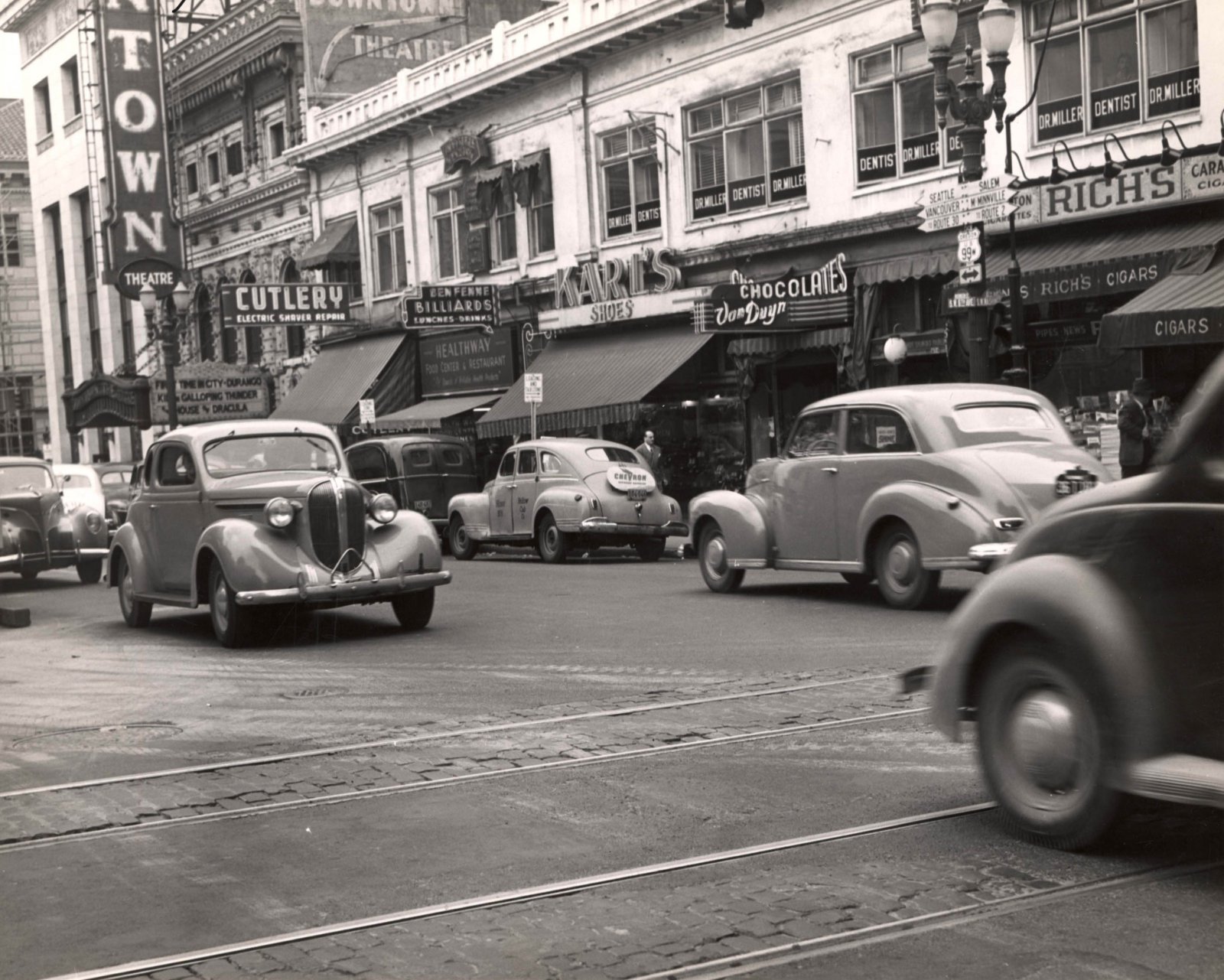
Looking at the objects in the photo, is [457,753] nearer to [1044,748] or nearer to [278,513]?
[1044,748]

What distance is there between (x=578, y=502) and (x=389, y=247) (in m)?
18.1

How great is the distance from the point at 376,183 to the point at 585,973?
34.4 m

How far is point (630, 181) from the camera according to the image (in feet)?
96.3

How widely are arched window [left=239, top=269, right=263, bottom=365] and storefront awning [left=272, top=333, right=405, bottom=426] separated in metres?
3.92

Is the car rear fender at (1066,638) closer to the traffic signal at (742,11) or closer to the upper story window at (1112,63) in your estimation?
the traffic signal at (742,11)

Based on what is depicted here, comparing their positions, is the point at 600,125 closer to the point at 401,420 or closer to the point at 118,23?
the point at 401,420

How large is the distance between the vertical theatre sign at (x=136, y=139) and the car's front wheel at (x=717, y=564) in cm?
3316

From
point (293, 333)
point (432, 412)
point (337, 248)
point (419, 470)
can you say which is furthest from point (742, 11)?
point (293, 333)

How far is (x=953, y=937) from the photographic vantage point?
4449 millimetres

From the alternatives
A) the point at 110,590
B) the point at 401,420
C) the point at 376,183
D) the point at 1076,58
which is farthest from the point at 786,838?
the point at 376,183

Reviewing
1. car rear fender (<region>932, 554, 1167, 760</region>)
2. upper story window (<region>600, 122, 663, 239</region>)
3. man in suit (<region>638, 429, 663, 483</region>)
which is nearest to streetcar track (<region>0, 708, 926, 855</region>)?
car rear fender (<region>932, 554, 1167, 760</region>)

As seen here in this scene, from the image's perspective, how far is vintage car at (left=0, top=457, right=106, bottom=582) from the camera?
20.4 m

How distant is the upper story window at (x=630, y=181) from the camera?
94.9 ft

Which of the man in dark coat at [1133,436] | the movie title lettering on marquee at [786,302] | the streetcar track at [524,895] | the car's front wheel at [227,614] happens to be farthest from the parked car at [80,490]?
the streetcar track at [524,895]
